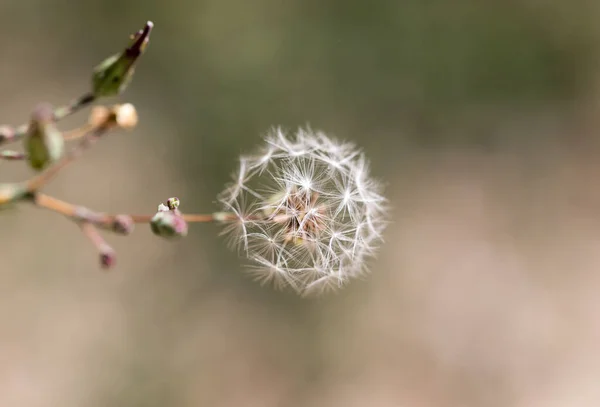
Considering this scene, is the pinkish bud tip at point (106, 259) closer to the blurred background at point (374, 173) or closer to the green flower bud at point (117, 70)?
the green flower bud at point (117, 70)

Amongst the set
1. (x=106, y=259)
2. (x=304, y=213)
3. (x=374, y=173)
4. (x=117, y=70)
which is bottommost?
(x=106, y=259)

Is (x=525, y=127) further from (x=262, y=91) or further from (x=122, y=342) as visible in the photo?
(x=122, y=342)

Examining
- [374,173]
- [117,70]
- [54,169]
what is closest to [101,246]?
[54,169]

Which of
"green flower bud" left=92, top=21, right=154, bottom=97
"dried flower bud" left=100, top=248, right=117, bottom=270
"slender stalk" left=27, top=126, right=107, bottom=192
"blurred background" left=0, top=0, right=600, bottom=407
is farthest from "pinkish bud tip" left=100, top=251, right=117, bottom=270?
"blurred background" left=0, top=0, right=600, bottom=407

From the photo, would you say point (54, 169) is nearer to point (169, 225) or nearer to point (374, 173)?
point (169, 225)

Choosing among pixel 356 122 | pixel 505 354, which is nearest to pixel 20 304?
pixel 356 122

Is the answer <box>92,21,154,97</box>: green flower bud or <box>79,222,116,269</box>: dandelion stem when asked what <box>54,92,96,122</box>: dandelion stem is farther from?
<box>79,222,116,269</box>: dandelion stem
